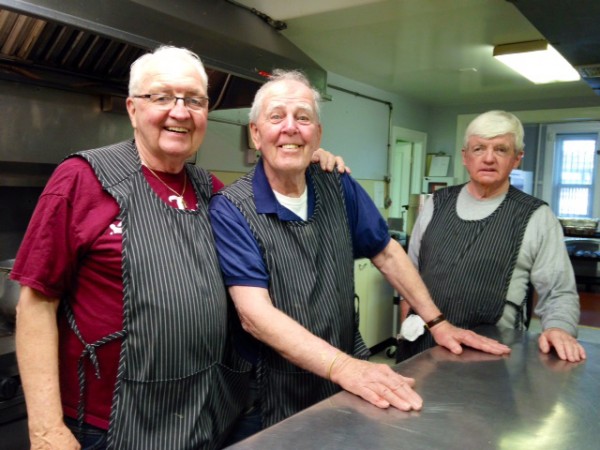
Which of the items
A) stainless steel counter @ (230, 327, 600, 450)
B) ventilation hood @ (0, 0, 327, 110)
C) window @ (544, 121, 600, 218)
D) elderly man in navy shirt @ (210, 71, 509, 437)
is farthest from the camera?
window @ (544, 121, 600, 218)

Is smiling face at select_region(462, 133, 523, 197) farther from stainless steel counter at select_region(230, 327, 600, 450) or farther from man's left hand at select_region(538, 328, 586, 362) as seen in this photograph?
stainless steel counter at select_region(230, 327, 600, 450)

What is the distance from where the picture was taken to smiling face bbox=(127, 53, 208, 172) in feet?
3.48

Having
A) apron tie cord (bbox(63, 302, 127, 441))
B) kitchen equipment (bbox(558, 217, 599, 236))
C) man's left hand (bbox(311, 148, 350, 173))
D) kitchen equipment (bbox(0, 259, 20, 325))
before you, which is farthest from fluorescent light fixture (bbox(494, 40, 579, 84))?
kitchen equipment (bbox(0, 259, 20, 325))

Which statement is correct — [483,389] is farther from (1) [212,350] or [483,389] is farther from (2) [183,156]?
(2) [183,156]

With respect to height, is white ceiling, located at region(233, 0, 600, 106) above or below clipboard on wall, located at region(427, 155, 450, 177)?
above

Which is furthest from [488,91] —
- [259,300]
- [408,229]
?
[259,300]

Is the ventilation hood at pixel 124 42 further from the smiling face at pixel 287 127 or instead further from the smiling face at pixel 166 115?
the smiling face at pixel 287 127

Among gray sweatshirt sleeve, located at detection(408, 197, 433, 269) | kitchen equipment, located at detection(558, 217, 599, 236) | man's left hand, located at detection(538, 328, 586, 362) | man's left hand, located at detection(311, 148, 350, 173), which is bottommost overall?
man's left hand, located at detection(538, 328, 586, 362)

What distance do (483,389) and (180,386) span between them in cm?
61

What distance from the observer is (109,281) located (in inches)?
38.2

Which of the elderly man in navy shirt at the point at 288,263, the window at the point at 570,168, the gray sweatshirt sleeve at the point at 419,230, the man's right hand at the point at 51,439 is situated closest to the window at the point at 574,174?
the window at the point at 570,168

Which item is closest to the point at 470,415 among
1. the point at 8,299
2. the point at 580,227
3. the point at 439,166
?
the point at 8,299

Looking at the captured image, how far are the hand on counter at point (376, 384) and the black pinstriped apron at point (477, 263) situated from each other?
0.60 m

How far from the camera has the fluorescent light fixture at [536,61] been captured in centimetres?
257
